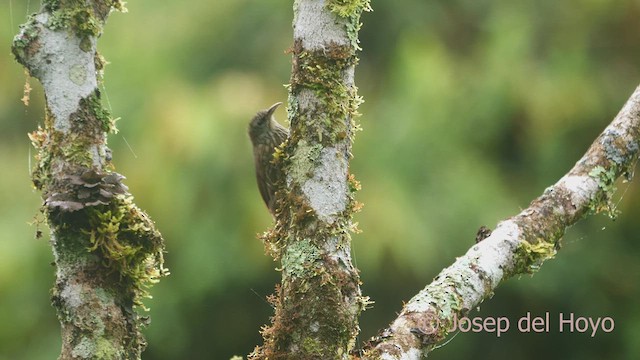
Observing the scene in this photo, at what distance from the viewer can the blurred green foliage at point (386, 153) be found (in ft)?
15.4

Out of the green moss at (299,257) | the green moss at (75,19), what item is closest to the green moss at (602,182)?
the green moss at (299,257)

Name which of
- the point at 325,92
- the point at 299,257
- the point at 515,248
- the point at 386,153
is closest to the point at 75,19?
the point at 325,92

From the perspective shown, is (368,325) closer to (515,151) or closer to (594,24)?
(515,151)

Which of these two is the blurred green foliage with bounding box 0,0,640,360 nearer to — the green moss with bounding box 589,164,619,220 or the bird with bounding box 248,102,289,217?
the bird with bounding box 248,102,289,217

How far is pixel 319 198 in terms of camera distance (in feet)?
5.82

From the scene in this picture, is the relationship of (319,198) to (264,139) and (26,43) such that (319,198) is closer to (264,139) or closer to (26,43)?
(26,43)

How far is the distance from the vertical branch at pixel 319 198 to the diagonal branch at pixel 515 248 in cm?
12

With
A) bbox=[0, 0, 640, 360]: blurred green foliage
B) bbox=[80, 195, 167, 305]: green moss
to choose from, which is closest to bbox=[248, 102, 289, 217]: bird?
bbox=[0, 0, 640, 360]: blurred green foliage

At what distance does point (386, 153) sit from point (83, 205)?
3319 mm

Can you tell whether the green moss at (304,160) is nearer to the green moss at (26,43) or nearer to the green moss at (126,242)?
the green moss at (126,242)

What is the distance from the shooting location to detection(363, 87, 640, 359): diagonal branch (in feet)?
6.05

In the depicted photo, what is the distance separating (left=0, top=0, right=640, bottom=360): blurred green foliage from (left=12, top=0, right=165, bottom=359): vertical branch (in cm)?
277

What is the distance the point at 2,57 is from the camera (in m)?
5.57

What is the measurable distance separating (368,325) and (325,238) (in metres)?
2.89
